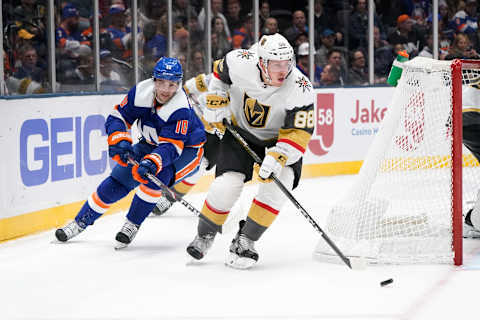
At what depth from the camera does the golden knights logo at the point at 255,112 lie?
3.70 metres

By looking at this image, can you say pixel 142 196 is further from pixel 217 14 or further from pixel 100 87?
pixel 217 14

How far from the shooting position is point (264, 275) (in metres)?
3.57

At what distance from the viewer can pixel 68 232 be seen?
4.20 meters

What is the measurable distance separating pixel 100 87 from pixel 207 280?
8.29 feet

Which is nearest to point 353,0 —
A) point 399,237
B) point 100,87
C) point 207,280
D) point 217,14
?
point 217,14

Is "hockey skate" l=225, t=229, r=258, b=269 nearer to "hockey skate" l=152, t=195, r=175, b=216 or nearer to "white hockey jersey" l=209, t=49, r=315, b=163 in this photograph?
"white hockey jersey" l=209, t=49, r=315, b=163

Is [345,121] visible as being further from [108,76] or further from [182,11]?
[108,76]

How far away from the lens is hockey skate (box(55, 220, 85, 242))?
420 centimetres


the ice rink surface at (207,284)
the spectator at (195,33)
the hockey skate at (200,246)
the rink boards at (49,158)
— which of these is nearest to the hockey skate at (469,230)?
the ice rink surface at (207,284)

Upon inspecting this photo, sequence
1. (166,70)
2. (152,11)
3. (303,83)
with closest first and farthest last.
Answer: (303,83) → (166,70) → (152,11)

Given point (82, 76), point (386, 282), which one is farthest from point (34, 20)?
point (386, 282)

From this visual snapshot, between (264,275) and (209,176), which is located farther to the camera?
(209,176)

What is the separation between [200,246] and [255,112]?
26.8 inches

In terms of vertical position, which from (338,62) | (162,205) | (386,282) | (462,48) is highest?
(462,48)
